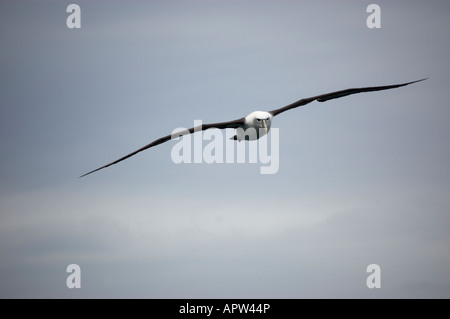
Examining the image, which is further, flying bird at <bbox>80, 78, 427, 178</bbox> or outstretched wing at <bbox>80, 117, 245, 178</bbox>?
flying bird at <bbox>80, 78, 427, 178</bbox>

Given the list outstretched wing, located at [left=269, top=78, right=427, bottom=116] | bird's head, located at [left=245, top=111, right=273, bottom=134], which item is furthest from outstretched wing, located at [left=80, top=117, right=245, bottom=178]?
outstretched wing, located at [left=269, top=78, right=427, bottom=116]

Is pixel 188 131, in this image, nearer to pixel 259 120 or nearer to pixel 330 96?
pixel 259 120

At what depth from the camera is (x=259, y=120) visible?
36.5 meters

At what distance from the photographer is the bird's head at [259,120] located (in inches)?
1435

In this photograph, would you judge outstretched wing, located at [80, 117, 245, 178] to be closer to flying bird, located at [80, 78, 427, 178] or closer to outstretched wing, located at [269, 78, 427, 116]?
flying bird, located at [80, 78, 427, 178]

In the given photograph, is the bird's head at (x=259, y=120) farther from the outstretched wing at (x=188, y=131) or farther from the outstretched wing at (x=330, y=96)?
the outstretched wing at (x=330, y=96)

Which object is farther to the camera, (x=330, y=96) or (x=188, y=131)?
(x=330, y=96)

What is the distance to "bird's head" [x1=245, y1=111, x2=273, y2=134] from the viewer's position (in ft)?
120

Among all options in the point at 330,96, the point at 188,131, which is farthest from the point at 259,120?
the point at 330,96

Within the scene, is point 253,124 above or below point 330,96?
below
